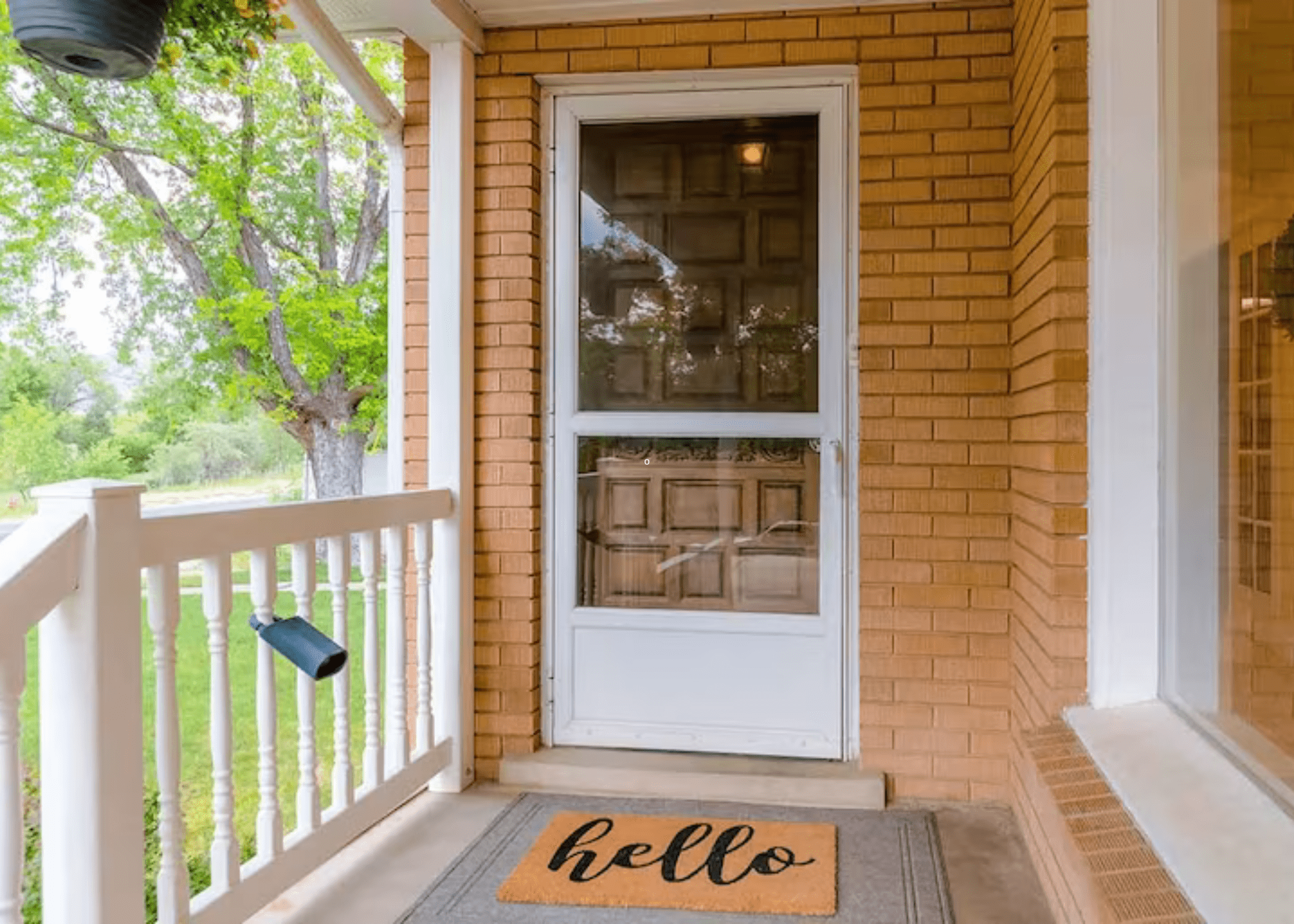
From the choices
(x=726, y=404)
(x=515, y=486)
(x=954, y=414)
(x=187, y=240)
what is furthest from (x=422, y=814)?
(x=187, y=240)

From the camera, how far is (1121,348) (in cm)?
209

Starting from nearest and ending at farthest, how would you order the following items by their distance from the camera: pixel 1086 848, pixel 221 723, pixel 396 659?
pixel 1086 848, pixel 221 723, pixel 396 659

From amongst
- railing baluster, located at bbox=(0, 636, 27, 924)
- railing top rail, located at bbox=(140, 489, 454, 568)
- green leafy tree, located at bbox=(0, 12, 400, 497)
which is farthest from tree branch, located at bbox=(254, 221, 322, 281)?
railing baluster, located at bbox=(0, 636, 27, 924)

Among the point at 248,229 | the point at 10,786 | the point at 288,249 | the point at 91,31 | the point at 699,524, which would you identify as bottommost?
the point at 10,786

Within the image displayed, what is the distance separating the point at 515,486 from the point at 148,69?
1.60 m

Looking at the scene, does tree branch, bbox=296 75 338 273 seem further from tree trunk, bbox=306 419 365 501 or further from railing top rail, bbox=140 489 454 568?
railing top rail, bbox=140 489 454 568

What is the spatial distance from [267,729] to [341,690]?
0.32 meters

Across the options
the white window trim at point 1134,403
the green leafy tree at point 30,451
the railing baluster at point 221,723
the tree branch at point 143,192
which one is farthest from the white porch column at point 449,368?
the tree branch at point 143,192

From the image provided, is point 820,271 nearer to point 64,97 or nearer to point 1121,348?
point 1121,348

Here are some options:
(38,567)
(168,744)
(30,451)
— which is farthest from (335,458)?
(38,567)

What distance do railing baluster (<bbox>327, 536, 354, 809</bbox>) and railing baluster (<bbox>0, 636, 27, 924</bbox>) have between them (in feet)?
3.19

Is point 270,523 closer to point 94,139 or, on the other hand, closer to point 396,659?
point 396,659

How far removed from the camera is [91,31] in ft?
5.72

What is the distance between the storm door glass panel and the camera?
3100mm
